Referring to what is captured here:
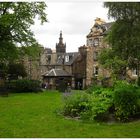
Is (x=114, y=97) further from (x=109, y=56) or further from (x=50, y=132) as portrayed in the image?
(x=109, y=56)

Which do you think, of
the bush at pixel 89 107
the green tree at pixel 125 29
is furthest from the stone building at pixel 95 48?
the bush at pixel 89 107

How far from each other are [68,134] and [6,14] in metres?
29.4

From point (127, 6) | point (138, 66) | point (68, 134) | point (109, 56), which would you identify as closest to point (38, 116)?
point (68, 134)

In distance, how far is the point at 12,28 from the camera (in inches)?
1660

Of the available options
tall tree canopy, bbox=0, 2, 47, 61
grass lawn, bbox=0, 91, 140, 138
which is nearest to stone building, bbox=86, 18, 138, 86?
tall tree canopy, bbox=0, 2, 47, 61

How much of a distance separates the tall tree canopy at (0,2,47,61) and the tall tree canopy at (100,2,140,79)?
1173cm

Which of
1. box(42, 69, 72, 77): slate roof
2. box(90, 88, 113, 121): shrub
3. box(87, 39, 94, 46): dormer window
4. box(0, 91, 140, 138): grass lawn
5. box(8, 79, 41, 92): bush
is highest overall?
box(87, 39, 94, 46): dormer window

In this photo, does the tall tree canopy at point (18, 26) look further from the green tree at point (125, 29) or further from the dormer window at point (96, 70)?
the dormer window at point (96, 70)

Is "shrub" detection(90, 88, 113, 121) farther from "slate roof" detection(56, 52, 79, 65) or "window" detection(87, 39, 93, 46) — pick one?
"slate roof" detection(56, 52, 79, 65)

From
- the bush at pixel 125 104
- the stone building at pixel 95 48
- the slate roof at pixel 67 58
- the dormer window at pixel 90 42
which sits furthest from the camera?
the slate roof at pixel 67 58

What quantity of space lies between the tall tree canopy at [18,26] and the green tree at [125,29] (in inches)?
462

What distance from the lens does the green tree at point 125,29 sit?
2941 centimetres

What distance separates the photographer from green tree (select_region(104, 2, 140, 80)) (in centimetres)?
2941

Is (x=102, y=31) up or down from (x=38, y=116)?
up
